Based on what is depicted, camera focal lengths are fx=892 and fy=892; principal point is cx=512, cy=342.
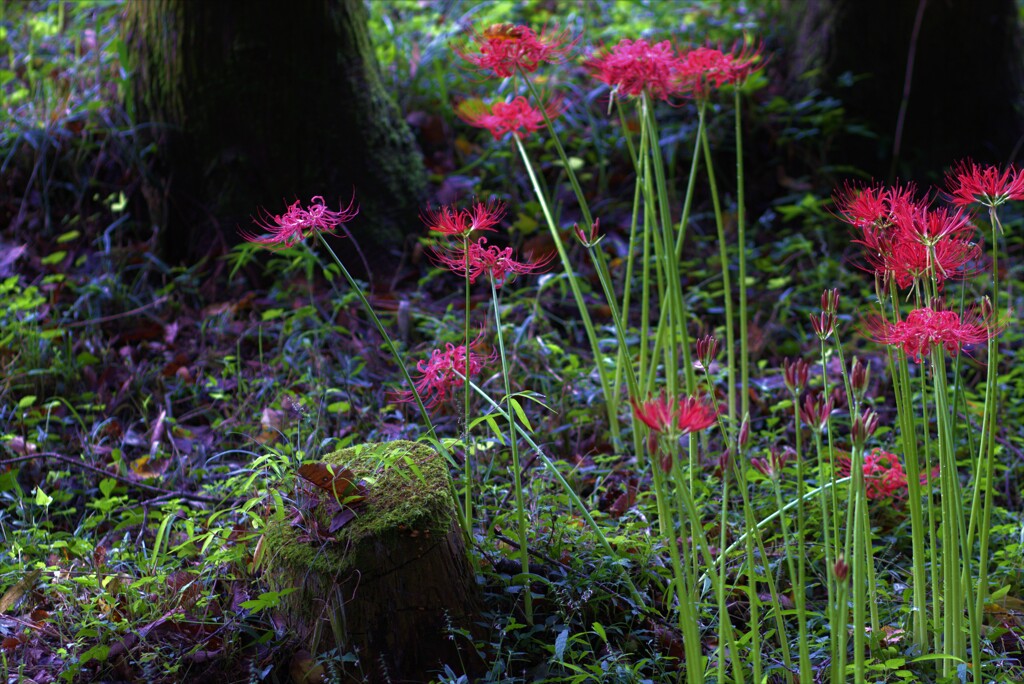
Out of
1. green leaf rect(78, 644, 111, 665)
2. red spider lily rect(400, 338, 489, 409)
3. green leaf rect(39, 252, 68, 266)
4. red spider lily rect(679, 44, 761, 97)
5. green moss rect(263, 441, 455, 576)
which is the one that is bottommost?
green leaf rect(78, 644, 111, 665)

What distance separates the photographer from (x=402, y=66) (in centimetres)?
466

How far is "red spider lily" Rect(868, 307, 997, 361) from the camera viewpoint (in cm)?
150

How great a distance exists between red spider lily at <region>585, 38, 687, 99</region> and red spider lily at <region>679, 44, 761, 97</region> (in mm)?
77

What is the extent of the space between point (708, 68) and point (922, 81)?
8.87ft

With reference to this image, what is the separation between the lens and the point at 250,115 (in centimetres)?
369

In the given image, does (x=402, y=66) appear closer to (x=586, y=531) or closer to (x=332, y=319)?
(x=332, y=319)

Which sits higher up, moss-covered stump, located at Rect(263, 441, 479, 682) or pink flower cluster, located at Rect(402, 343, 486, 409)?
pink flower cluster, located at Rect(402, 343, 486, 409)

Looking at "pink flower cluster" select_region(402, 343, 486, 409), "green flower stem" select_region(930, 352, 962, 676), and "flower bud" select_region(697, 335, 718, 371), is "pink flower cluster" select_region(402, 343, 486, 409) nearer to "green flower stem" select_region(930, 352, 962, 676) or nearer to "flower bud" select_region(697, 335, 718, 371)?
"flower bud" select_region(697, 335, 718, 371)

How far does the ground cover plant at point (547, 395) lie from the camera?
1.63 meters

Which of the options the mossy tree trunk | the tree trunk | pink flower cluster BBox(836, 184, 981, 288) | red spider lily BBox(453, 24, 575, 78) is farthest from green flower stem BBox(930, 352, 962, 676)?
the tree trunk

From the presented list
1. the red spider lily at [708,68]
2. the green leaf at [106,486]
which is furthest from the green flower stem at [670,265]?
the green leaf at [106,486]

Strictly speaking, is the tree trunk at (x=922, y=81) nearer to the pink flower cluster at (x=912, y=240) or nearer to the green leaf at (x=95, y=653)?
the pink flower cluster at (x=912, y=240)

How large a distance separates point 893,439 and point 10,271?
3315 mm

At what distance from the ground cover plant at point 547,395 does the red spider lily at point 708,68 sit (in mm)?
10
